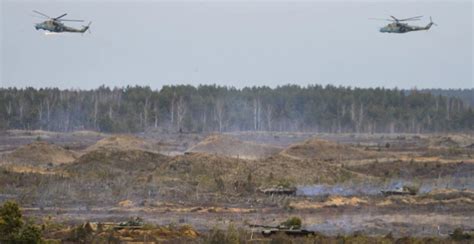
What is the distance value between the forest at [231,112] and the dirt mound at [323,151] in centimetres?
5592

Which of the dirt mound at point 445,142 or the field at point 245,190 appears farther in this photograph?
the dirt mound at point 445,142

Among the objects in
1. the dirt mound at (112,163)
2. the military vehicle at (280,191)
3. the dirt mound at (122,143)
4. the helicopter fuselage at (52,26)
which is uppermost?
the helicopter fuselage at (52,26)

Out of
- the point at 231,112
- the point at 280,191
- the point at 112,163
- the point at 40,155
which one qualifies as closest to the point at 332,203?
the point at 280,191

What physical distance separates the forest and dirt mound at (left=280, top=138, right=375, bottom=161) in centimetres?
5592

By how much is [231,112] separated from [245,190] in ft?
315

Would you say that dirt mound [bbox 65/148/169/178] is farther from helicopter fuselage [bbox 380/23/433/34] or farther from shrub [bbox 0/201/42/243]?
shrub [bbox 0/201/42/243]

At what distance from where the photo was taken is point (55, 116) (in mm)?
138125

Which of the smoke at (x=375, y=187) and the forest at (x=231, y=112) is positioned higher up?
the forest at (x=231, y=112)

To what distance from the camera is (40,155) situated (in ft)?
228

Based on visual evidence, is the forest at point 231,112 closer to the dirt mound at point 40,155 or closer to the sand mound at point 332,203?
the dirt mound at point 40,155

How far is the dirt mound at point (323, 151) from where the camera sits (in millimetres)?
71688

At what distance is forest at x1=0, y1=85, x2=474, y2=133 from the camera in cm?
13338

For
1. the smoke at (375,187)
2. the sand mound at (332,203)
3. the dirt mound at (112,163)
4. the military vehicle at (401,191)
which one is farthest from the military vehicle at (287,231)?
the dirt mound at (112,163)

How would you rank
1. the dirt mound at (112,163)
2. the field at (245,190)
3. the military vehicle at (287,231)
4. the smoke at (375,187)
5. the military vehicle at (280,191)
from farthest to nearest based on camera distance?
the dirt mound at (112,163) → the smoke at (375,187) → the military vehicle at (280,191) → the field at (245,190) → the military vehicle at (287,231)
